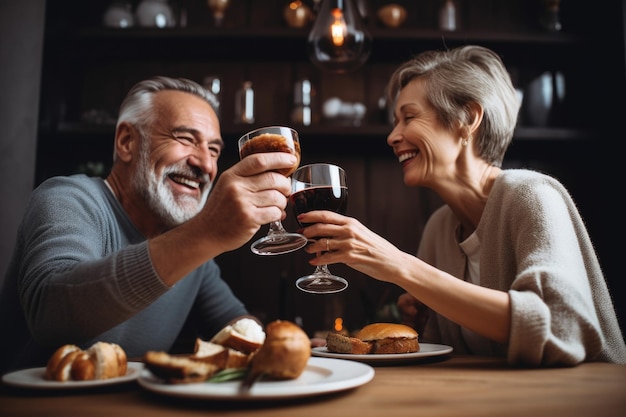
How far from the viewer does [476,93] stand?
5.34 feet

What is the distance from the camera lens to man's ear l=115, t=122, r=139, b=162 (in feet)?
6.13

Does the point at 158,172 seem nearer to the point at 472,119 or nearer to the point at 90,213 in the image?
the point at 90,213

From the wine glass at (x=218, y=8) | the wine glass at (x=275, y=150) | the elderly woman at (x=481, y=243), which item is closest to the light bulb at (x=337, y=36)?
the elderly woman at (x=481, y=243)

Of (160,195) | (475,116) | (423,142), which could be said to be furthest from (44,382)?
(475,116)

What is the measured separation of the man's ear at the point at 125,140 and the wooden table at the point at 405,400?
48.3 inches

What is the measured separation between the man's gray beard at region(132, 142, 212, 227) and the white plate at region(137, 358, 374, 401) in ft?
3.47

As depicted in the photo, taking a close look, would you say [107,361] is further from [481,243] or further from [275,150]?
[481,243]

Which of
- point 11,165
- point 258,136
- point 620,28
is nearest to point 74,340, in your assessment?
point 258,136

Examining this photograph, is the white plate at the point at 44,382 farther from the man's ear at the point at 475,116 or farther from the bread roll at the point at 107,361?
the man's ear at the point at 475,116

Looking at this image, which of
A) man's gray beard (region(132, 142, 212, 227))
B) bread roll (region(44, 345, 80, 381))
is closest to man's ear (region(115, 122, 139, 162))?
man's gray beard (region(132, 142, 212, 227))

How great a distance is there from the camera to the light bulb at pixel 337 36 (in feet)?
6.11

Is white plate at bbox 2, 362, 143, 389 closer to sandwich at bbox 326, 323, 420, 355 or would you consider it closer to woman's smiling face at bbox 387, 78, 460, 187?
sandwich at bbox 326, 323, 420, 355

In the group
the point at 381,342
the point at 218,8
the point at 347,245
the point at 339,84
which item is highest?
the point at 218,8

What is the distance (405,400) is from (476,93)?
48.4 inches
